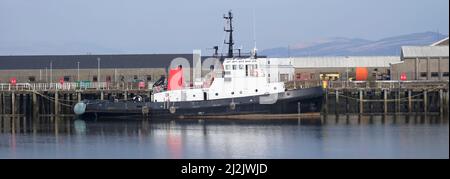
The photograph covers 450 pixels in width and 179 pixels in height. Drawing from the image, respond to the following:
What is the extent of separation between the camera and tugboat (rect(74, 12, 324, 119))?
56.8m

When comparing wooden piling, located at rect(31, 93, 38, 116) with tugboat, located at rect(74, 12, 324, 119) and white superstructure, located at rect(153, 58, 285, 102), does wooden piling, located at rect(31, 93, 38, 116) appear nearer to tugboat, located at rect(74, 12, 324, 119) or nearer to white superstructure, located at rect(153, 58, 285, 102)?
tugboat, located at rect(74, 12, 324, 119)

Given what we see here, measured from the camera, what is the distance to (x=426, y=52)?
70.8 m

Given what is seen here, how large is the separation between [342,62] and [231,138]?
31.6 meters

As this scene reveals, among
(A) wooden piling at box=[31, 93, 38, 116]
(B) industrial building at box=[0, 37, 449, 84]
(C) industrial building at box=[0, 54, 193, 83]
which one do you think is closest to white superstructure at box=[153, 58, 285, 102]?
(A) wooden piling at box=[31, 93, 38, 116]

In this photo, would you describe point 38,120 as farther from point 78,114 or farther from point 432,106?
point 432,106

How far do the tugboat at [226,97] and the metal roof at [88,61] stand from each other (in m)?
15.6

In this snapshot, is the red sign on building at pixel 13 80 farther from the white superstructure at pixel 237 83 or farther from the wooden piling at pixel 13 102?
the white superstructure at pixel 237 83

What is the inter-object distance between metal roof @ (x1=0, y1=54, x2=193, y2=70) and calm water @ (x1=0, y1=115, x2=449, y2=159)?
55.3 ft

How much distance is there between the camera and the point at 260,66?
58.2 meters

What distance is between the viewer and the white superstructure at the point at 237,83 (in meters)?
57.3

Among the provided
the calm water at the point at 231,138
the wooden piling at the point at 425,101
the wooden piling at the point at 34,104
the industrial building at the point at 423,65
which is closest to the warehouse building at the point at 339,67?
the industrial building at the point at 423,65

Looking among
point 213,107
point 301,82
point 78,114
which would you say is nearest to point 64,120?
point 78,114

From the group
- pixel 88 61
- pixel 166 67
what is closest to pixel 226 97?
pixel 166 67
